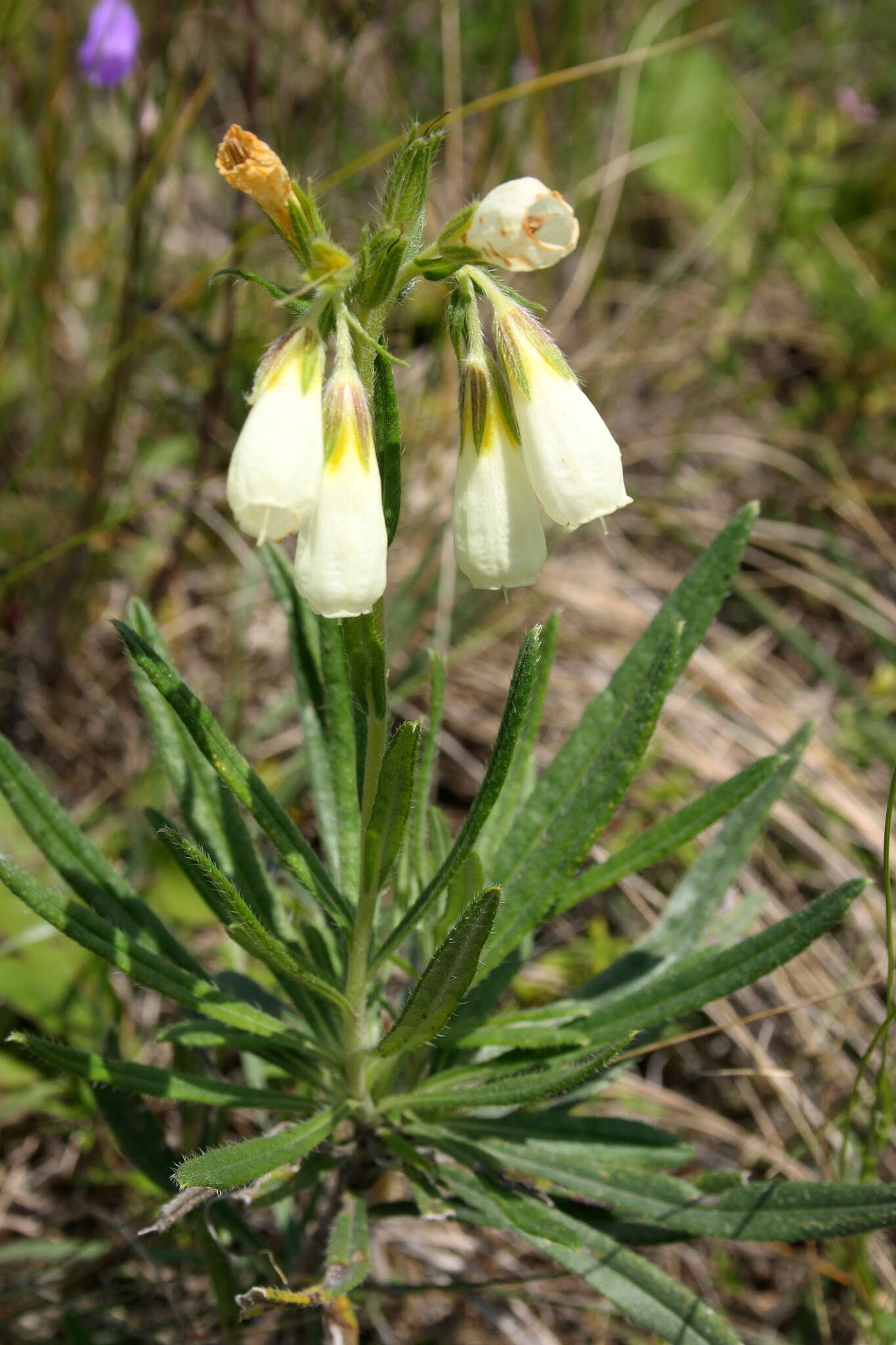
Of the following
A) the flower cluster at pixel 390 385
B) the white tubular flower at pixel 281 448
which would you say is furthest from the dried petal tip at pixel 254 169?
the white tubular flower at pixel 281 448

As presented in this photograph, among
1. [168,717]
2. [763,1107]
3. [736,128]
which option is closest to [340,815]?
[168,717]

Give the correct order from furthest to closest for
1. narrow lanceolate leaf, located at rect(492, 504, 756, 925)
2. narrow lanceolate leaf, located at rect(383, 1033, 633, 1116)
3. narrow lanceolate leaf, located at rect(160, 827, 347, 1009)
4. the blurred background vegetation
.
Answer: the blurred background vegetation < narrow lanceolate leaf, located at rect(492, 504, 756, 925) < narrow lanceolate leaf, located at rect(383, 1033, 633, 1116) < narrow lanceolate leaf, located at rect(160, 827, 347, 1009)

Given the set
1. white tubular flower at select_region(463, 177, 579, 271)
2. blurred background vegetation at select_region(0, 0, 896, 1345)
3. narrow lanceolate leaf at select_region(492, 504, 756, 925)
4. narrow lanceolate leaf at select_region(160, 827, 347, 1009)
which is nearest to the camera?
white tubular flower at select_region(463, 177, 579, 271)

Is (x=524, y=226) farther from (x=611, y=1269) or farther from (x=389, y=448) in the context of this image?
(x=611, y=1269)

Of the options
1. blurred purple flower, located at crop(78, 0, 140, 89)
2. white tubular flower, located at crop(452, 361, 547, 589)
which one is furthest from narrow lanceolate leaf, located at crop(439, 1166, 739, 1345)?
blurred purple flower, located at crop(78, 0, 140, 89)

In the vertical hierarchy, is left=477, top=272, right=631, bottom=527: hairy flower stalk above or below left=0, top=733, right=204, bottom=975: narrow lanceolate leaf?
above

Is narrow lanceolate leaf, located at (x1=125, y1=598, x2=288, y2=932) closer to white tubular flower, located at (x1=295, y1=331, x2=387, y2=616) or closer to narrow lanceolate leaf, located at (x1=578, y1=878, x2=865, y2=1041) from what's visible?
narrow lanceolate leaf, located at (x1=578, y1=878, x2=865, y2=1041)

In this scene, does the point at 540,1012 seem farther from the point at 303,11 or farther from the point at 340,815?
the point at 303,11

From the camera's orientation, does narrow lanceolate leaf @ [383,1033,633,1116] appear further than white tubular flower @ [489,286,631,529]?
Yes
